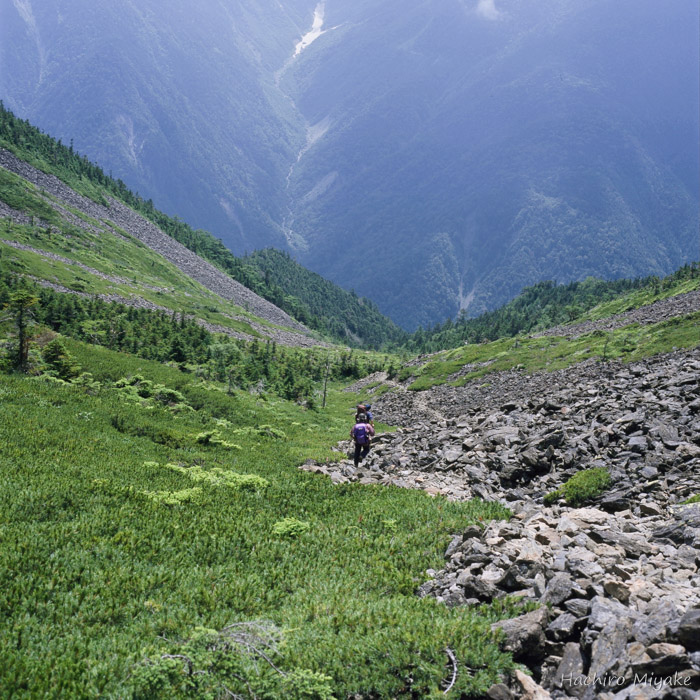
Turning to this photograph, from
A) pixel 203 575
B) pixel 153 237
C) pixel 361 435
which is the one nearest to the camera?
pixel 203 575

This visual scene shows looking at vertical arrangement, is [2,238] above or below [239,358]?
above

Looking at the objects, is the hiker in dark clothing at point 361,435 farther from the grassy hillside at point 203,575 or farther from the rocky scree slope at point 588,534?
the grassy hillside at point 203,575

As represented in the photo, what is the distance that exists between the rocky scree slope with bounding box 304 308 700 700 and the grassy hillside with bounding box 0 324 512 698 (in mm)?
986

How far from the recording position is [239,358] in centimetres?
6312

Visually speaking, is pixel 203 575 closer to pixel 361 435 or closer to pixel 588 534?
pixel 588 534

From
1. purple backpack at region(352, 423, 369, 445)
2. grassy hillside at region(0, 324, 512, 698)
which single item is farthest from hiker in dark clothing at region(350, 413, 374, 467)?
grassy hillside at region(0, 324, 512, 698)

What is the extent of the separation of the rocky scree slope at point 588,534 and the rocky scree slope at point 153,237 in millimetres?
110649

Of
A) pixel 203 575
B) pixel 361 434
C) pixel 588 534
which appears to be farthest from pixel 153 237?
pixel 588 534

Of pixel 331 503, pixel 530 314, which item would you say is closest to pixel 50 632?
pixel 331 503

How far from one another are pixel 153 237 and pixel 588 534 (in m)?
189

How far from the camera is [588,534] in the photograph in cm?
1067

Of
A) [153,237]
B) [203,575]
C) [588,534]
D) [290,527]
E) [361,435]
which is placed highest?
[153,237]

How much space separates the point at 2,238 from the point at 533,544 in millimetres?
122252

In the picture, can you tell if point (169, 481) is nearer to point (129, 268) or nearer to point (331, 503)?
point (331, 503)
